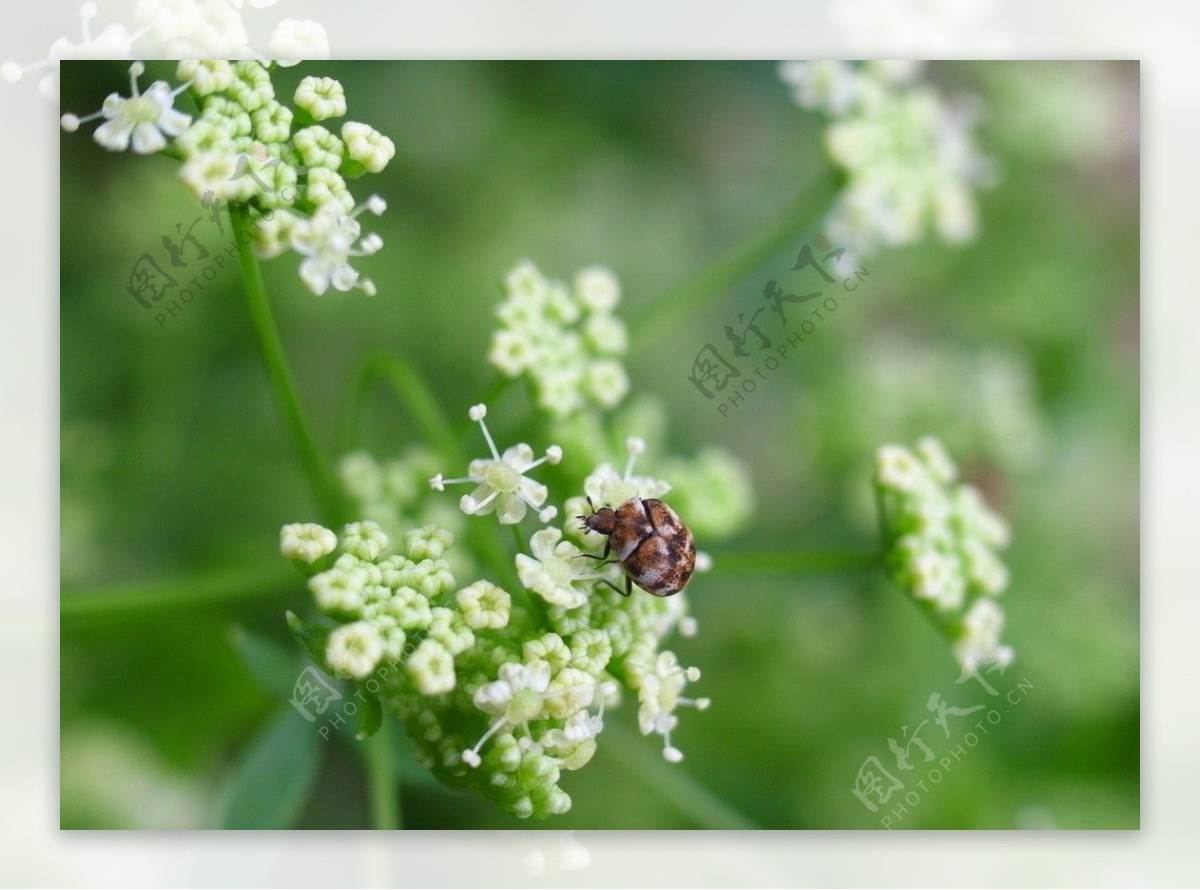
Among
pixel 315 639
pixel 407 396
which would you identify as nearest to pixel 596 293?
pixel 407 396

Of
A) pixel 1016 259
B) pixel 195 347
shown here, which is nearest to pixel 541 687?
pixel 195 347

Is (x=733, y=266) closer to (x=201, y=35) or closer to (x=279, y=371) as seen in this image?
(x=279, y=371)

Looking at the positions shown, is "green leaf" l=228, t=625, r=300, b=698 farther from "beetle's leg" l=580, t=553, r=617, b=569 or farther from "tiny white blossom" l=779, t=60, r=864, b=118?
"tiny white blossom" l=779, t=60, r=864, b=118

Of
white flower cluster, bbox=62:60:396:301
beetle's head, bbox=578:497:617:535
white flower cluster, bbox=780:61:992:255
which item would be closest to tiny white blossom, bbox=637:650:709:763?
beetle's head, bbox=578:497:617:535

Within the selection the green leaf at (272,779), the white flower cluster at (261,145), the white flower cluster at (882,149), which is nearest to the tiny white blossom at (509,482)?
the white flower cluster at (261,145)

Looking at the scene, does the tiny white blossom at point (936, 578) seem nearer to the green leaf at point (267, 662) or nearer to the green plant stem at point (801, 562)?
the green plant stem at point (801, 562)

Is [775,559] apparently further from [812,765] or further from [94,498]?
[94,498]

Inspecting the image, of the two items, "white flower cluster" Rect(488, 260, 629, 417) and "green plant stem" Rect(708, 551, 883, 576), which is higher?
"white flower cluster" Rect(488, 260, 629, 417)
